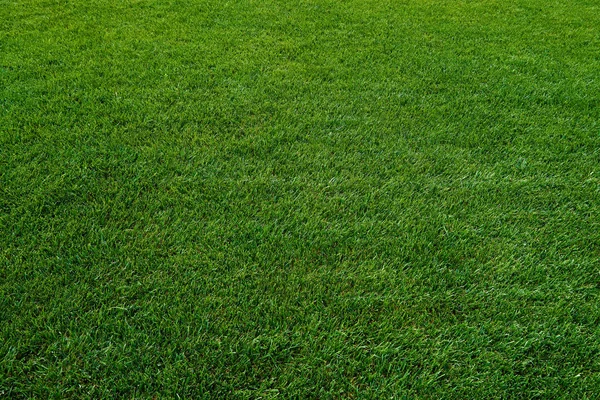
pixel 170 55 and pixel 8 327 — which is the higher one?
pixel 170 55

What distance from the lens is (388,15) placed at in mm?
4707

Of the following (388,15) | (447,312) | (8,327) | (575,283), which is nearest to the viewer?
(8,327)

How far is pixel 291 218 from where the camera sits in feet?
7.38

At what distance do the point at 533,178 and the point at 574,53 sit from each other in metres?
2.30

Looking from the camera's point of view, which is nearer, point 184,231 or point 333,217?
point 184,231

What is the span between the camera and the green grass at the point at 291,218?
165cm

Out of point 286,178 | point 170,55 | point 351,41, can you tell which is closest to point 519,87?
point 351,41

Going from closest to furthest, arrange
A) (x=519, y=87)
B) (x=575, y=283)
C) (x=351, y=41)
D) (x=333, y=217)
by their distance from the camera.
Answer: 1. (x=575, y=283)
2. (x=333, y=217)
3. (x=519, y=87)
4. (x=351, y=41)

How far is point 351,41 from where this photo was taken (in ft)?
13.4

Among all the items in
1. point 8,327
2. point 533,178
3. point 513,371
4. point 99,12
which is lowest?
point 513,371

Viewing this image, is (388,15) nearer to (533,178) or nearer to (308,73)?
(308,73)

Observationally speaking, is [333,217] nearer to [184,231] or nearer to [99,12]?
[184,231]

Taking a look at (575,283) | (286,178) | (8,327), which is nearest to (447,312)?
(575,283)

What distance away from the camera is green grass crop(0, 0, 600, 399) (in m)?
1.65
